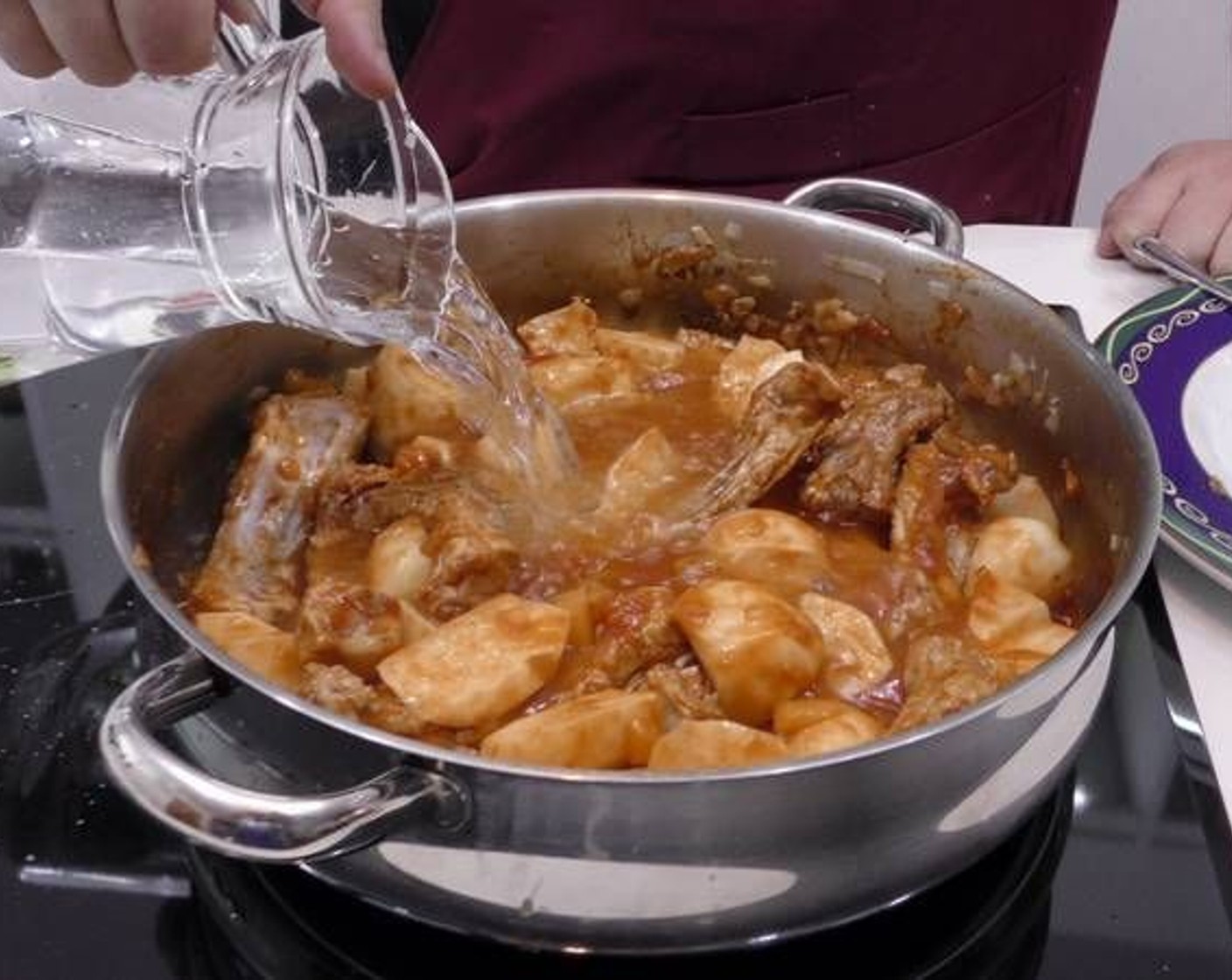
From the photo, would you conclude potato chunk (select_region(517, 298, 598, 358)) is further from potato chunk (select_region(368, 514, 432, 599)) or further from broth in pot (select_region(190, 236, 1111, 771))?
potato chunk (select_region(368, 514, 432, 599))

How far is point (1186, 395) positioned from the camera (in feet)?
4.17

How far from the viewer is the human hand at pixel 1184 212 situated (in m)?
1.44

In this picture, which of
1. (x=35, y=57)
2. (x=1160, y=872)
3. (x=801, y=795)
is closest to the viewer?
(x=801, y=795)

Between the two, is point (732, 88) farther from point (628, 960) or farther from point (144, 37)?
point (628, 960)

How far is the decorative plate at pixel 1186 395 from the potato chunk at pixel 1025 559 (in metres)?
0.08


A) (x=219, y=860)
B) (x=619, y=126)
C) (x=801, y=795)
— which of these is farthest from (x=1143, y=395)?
(x=219, y=860)

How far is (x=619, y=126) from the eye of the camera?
1.54 m

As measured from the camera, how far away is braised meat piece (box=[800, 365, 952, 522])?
3.88ft

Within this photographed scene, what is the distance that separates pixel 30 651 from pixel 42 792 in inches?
5.9

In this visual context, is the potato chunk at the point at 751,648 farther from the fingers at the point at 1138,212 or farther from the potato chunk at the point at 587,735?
the fingers at the point at 1138,212

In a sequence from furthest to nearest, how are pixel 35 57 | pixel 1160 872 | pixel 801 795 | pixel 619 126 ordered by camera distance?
pixel 619 126 → pixel 35 57 → pixel 1160 872 → pixel 801 795

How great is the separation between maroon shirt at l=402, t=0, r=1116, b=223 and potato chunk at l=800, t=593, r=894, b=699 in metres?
0.65

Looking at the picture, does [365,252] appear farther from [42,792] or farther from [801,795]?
[801,795]

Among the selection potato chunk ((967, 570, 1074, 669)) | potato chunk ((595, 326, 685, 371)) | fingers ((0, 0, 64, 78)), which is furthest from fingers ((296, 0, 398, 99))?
potato chunk ((967, 570, 1074, 669))
